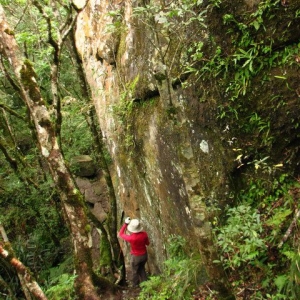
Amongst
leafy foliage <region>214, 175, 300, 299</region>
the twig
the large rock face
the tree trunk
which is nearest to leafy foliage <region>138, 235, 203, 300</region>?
the large rock face

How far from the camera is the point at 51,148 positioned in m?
5.13

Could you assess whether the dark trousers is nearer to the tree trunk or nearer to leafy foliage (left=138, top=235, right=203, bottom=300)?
leafy foliage (left=138, top=235, right=203, bottom=300)

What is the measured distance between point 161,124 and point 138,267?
12.9ft

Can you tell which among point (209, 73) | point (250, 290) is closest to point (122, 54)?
point (209, 73)

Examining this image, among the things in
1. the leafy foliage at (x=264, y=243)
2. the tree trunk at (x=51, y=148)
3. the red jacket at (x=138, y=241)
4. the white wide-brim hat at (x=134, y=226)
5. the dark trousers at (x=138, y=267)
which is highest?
the tree trunk at (x=51, y=148)

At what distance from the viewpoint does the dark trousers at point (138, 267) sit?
7730 millimetres

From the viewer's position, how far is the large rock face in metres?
3.75

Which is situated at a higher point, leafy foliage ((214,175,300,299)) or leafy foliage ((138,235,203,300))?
leafy foliage ((214,175,300,299))

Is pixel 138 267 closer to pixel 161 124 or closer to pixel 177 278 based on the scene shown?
pixel 177 278

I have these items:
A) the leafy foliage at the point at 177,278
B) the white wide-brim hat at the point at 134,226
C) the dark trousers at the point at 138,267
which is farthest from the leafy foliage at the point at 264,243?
the dark trousers at the point at 138,267

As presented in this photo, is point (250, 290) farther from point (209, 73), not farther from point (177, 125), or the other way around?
point (209, 73)

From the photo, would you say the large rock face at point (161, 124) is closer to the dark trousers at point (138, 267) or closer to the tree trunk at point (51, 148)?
the dark trousers at point (138, 267)

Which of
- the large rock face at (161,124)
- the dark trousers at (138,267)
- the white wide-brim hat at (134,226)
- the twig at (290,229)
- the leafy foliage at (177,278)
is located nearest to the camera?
the twig at (290,229)

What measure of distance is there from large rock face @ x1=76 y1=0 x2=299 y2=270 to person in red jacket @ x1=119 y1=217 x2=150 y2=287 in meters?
0.25
